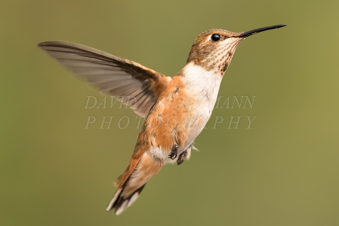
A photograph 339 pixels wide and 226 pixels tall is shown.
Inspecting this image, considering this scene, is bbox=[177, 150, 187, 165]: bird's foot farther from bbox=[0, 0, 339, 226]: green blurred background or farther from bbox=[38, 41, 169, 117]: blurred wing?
bbox=[0, 0, 339, 226]: green blurred background

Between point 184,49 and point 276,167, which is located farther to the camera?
point 276,167

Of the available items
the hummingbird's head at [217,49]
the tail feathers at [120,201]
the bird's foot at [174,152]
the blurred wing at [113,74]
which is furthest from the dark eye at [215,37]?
the tail feathers at [120,201]

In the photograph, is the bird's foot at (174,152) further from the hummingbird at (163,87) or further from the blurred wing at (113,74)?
the blurred wing at (113,74)

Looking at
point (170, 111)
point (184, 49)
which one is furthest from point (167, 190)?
point (170, 111)

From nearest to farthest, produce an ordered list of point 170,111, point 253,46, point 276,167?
point 170,111
point 253,46
point 276,167

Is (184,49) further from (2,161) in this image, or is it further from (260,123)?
(2,161)

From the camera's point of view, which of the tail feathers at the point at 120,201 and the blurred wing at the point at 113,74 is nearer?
the blurred wing at the point at 113,74

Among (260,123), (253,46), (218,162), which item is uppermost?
(253,46)
